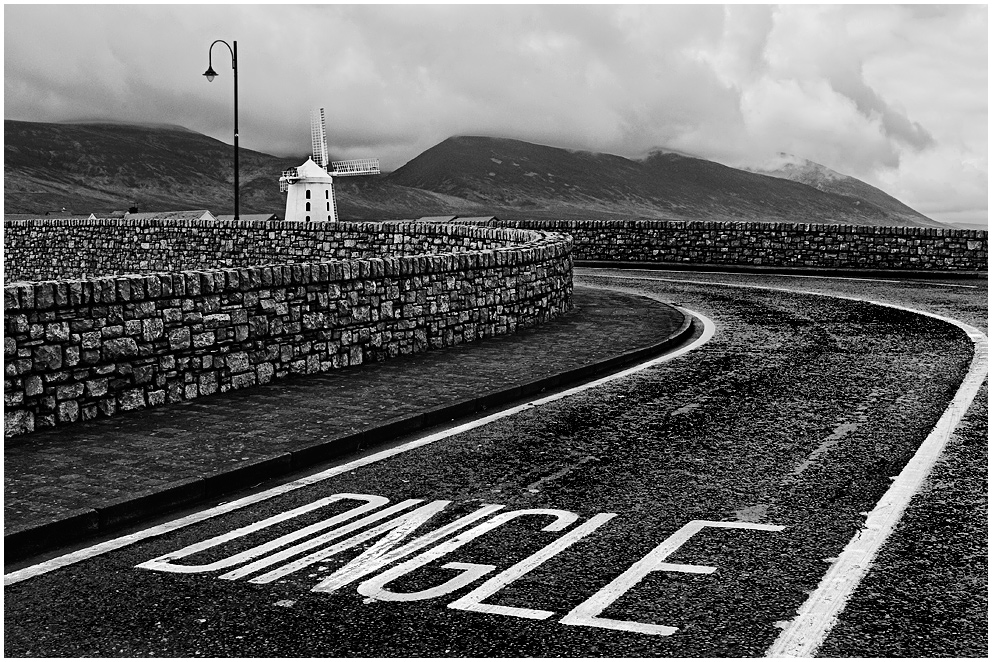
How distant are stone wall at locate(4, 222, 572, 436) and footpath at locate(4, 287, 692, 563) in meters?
0.26

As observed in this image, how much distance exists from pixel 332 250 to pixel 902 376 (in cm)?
1891

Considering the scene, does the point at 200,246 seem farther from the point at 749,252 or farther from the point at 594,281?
the point at 749,252

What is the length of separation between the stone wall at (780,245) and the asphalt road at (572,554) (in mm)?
21694

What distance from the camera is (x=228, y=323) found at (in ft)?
36.9

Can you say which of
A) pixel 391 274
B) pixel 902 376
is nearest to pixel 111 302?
pixel 391 274

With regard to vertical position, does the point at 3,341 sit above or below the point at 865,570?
above

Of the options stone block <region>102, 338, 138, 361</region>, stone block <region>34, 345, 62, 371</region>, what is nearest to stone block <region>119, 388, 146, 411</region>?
stone block <region>102, 338, 138, 361</region>

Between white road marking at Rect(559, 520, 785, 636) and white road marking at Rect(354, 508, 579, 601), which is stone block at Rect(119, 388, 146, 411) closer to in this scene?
white road marking at Rect(354, 508, 579, 601)

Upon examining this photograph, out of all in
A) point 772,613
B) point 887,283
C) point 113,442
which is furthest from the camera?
point 887,283

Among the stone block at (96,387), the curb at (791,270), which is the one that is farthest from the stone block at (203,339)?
the curb at (791,270)

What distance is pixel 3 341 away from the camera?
9.02 m

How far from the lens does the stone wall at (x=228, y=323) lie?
937 cm

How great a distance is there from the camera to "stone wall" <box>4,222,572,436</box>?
9367 mm

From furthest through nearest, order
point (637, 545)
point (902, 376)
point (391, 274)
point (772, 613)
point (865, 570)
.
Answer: point (391, 274) < point (902, 376) < point (637, 545) < point (865, 570) < point (772, 613)
